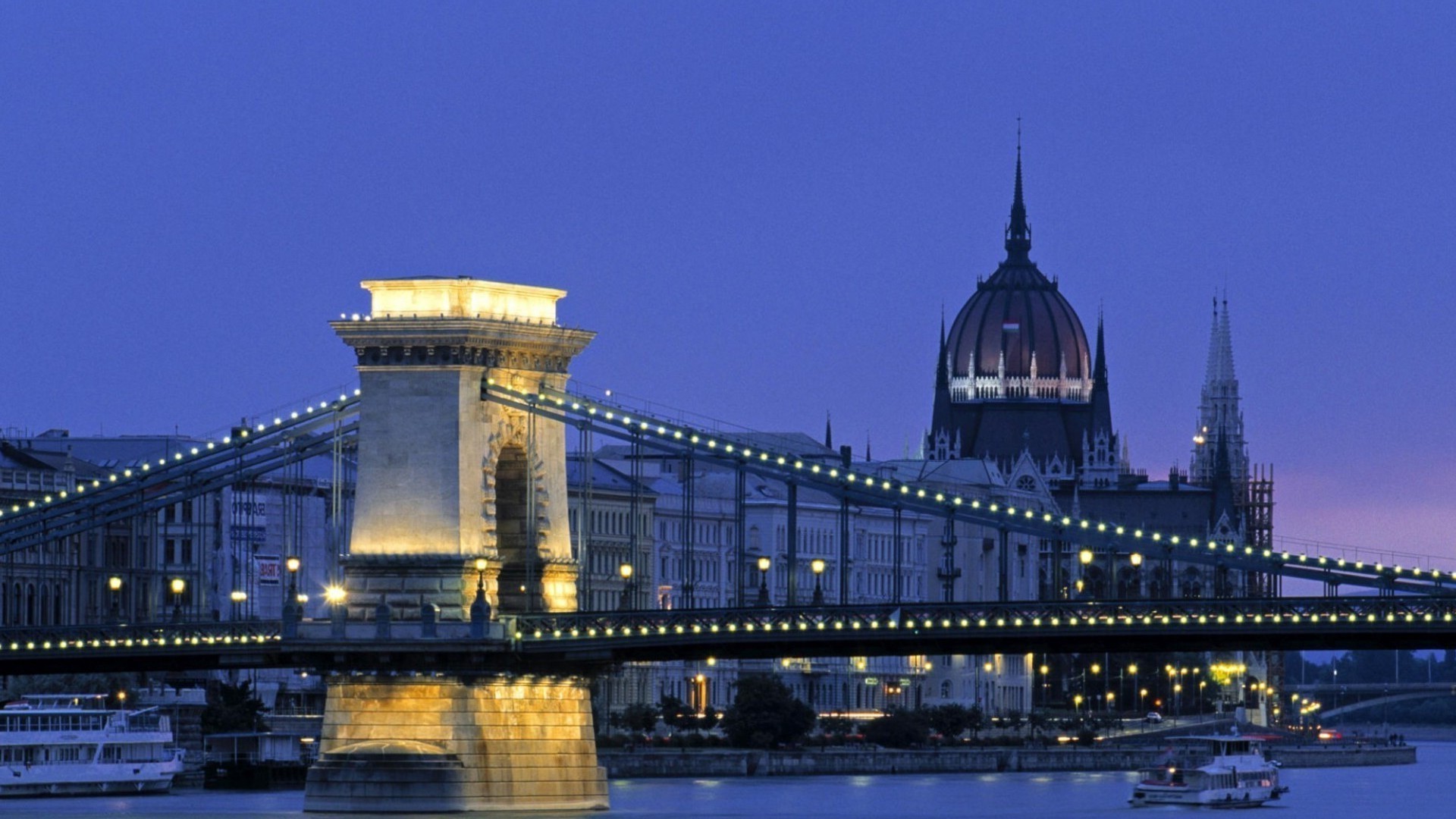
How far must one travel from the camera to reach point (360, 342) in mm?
103875

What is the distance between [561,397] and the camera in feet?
346

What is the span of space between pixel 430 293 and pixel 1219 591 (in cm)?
2301

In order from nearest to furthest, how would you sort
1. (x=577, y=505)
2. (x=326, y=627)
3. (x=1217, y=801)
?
(x=326, y=627)
(x=1217, y=801)
(x=577, y=505)

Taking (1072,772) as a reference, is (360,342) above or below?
above

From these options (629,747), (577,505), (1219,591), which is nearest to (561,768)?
(1219,591)

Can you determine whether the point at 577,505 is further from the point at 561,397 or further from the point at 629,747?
the point at 561,397

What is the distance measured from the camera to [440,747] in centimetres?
10144

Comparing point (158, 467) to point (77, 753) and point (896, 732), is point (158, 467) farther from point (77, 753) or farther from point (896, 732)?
point (896, 732)

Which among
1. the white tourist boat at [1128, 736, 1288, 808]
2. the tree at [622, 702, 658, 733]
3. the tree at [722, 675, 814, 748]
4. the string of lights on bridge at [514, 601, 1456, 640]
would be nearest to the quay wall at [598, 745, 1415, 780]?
the tree at [722, 675, 814, 748]

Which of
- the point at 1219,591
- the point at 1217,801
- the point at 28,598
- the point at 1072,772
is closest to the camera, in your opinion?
the point at 1219,591

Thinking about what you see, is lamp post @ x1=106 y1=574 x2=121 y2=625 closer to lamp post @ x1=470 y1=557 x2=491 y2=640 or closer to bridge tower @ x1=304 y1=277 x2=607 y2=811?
bridge tower @ x1=304 y1=277 x2=607 y2=811

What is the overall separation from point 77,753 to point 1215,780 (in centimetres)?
3709

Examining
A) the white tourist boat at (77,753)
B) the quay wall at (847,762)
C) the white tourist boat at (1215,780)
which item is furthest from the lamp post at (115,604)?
the white tourist boat at (1215,780)

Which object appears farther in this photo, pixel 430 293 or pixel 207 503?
pixel 207 503
